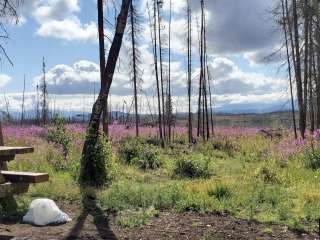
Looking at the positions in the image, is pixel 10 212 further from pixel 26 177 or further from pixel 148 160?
pixel 148 160

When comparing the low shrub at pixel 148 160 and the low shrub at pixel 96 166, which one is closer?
the low shrub at pixel 96 166

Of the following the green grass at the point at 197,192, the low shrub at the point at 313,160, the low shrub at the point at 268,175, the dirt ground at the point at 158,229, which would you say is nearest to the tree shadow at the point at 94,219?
the dirt ground at the point at 158,229

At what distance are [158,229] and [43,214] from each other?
5.58 ft

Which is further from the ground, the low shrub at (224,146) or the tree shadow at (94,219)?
the low shrub at (224,146)

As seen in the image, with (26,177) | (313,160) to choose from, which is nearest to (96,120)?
(26,177)

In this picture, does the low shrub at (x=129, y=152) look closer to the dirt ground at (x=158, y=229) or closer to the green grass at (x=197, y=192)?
the green grass at (x=197, y=192)

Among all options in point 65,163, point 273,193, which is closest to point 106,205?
point 273,193

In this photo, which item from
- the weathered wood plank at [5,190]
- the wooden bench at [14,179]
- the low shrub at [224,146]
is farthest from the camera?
the low shrub at [224,146]

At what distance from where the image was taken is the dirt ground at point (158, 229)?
7410mm

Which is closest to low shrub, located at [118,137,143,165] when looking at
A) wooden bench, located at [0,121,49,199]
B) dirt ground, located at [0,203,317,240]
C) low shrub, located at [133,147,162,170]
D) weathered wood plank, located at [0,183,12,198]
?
low shrub, located at [133,147,162,170]

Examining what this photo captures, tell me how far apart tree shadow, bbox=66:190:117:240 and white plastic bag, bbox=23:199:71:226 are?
0.33m

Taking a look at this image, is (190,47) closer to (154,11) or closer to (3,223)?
(154,11)

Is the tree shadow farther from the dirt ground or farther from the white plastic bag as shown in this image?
the white plastic bag

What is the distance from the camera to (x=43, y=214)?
26.0 ft
